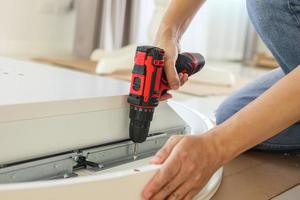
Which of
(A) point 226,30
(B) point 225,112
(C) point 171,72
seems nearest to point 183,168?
(C) point 171,72

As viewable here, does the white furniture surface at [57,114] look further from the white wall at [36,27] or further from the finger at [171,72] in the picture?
the white wall at [36,27]

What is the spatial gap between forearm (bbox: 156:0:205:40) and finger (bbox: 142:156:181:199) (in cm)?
40

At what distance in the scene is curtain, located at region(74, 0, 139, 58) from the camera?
2846mm

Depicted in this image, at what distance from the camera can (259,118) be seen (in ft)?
2.10

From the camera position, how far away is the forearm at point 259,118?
0.64 meters

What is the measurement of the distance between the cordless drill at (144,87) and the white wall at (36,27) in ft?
6.68

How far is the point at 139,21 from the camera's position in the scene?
9.95 ft

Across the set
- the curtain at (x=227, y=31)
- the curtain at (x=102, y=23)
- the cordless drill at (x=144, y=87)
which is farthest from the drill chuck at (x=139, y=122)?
the curtain at (x=227, y=31)

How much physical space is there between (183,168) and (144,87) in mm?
194

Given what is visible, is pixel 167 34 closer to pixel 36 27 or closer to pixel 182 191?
pixel 182 191

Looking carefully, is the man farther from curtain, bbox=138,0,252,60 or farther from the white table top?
curtain, bbox=138,0,252,60

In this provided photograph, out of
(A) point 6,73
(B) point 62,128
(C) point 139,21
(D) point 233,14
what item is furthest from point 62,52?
(B) point 62,128

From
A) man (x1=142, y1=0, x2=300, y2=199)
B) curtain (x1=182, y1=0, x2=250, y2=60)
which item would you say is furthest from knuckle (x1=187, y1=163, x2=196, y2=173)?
→ curtain (x1=182, y1=0, x2=250, y2=60)

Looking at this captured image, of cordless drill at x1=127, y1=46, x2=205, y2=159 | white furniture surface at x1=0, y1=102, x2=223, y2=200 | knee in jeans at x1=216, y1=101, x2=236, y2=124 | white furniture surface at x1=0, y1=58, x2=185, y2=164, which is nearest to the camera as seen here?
white furniture surface at x1=0, y1=102, x2=223, y2=200
